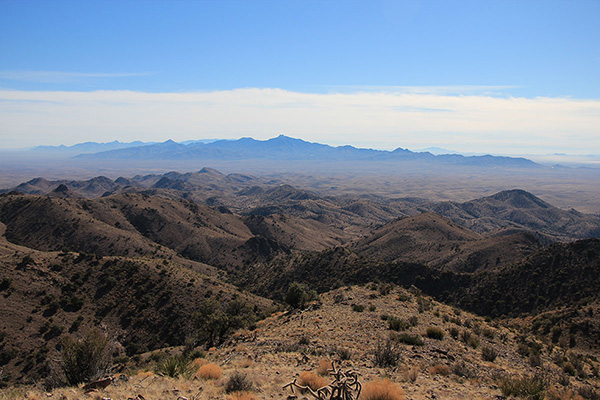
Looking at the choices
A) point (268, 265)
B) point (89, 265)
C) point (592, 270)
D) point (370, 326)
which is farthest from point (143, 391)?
point (268, 265)

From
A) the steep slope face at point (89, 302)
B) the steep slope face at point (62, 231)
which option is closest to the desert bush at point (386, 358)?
the steep slope face at point (89, 302)

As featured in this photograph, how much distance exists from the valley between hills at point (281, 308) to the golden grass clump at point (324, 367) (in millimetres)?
62

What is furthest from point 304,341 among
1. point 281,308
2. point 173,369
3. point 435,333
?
point 281,308

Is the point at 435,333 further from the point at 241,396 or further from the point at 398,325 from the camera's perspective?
the point at 241,396

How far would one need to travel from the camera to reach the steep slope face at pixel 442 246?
219 feet

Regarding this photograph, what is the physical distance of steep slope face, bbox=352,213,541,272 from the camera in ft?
219

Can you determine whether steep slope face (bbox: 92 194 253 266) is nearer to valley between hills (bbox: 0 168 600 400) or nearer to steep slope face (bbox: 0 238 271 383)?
valley between hills (bbox: 0 168 600 400)

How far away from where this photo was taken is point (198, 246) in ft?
295

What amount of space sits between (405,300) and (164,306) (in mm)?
31514

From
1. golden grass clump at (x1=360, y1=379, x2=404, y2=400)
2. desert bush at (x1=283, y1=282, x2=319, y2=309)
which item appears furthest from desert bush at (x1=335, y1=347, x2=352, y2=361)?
desert bush at (x1=283, y1=282, x2=319, y2=309)

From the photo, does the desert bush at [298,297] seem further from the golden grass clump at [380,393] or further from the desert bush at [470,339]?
the golden grass clump at [380,393]

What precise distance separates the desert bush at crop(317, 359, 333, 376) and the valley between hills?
0.20 ft

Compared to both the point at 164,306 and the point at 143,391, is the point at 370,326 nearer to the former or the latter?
the point at 143,391

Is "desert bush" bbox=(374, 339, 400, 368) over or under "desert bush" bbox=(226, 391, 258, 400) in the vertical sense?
under
